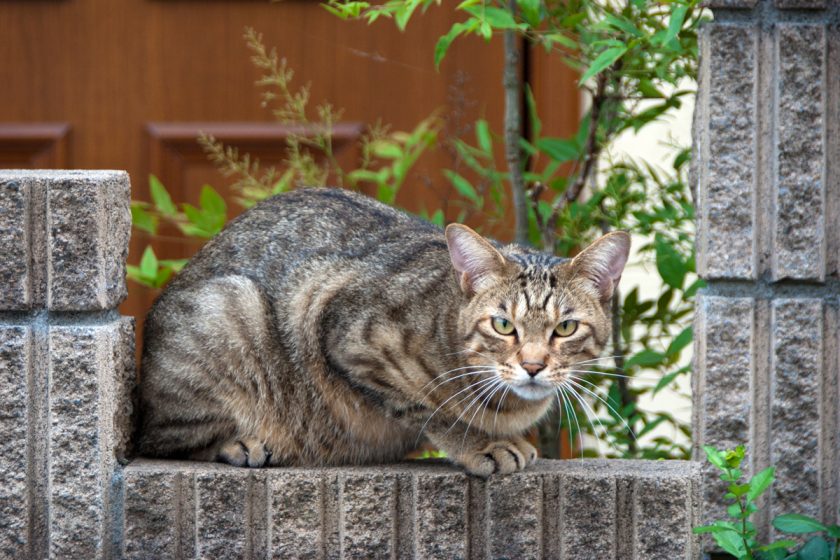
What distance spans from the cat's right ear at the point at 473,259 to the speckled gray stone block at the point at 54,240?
2.28 feet

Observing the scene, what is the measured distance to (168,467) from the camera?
2.44 metres

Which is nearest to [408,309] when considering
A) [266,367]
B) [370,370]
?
[370,370]

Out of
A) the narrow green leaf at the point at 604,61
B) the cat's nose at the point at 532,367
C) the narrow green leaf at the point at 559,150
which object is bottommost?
the cat's nose at the point at 532,367

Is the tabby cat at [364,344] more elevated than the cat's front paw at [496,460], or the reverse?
A: the tabby cat at [364,344]

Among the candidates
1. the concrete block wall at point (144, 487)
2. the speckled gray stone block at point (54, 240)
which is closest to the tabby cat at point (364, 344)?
the concrete block wall at point (144, 487)

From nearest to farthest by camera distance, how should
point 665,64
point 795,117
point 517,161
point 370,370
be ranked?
point 795,117
point 370,370
point 665,64
point 517,161

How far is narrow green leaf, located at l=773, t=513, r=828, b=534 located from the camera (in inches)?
87.6

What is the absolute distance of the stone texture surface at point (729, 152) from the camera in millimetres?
2314

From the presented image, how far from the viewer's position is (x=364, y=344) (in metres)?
2.54

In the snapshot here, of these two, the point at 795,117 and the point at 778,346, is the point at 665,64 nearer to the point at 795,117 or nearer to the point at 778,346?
the point at 795,117

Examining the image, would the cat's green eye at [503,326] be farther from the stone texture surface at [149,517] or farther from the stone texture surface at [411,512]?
the stone texture surface at [149,517]

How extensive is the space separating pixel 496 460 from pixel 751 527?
507 millimetres

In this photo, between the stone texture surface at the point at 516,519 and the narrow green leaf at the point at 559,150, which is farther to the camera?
the narrow green leaf at the point at 559,150

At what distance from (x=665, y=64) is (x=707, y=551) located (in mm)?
1174
